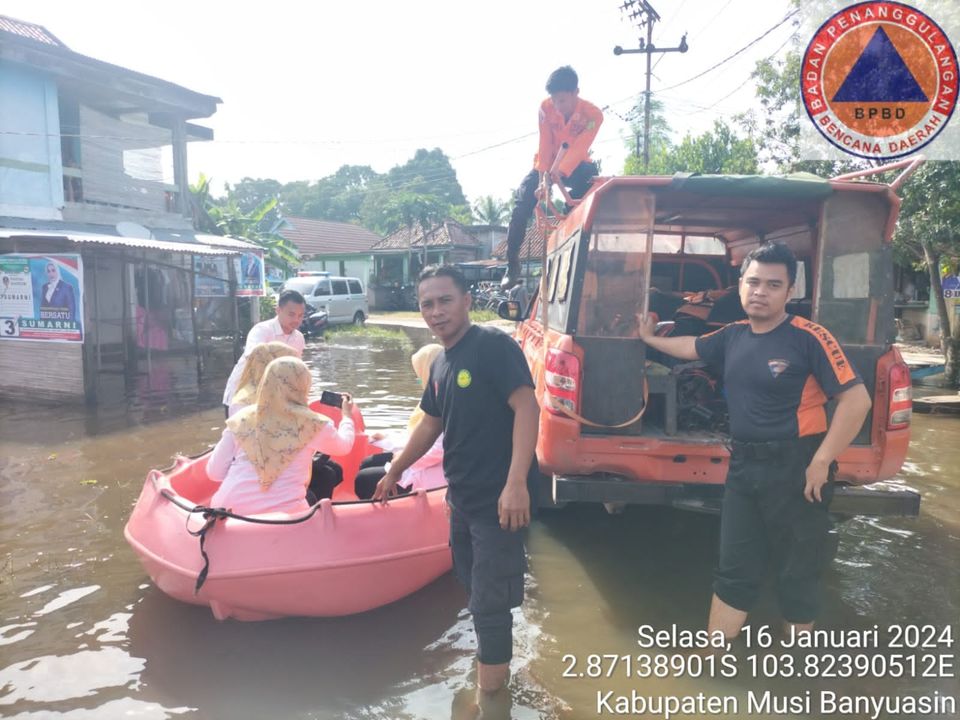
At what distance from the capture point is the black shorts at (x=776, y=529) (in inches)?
120

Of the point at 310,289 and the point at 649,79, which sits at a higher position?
the point at 649,79

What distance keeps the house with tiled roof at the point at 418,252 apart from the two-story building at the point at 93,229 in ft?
65.8

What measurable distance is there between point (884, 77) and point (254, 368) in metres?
10.00

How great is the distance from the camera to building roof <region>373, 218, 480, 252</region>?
1469 inches

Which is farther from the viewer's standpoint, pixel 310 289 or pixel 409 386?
pixel 310 289

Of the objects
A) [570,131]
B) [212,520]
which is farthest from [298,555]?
[570,131]

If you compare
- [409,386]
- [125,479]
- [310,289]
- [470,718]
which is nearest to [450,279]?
[470,718]

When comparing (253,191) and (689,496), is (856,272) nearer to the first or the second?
(689,496)

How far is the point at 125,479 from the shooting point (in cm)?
645

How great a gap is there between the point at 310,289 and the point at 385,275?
15.9 m

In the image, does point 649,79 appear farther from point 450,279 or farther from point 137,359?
point 450,279

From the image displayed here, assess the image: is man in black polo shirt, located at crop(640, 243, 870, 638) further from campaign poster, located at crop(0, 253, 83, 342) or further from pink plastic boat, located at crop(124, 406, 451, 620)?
campaign poster, located at crop(0, 253, 83, 342)

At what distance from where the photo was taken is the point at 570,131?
6.35 m

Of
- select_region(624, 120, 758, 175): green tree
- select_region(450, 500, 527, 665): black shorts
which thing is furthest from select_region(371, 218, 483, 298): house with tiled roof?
select_region(450, 500, 527, 665): black shorts
